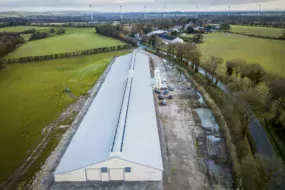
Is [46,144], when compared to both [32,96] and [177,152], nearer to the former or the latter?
[177,152]

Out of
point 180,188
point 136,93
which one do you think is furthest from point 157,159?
point 136,93

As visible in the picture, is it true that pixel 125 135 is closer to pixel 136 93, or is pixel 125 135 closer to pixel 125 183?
pixel 125 183

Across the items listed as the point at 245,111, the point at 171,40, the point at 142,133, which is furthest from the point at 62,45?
the point at 245,111

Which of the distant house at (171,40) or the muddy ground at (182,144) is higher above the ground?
the distant house at (171,40)

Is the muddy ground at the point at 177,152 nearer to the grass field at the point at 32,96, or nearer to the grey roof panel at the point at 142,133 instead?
the grey roof panel at the point at 142,133

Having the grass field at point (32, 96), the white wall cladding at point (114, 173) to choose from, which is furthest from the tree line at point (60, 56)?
the white wall cladding at point (114, 173)

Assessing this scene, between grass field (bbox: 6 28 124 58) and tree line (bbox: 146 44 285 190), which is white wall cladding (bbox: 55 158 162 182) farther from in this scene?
grass field (bbox: 6 28 124 58)
